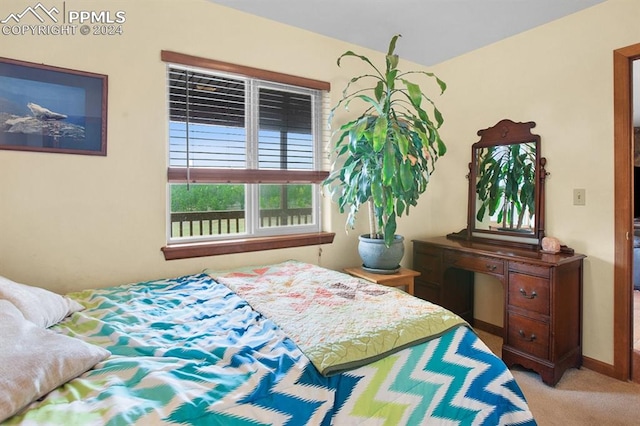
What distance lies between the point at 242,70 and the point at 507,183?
2208 millimetres

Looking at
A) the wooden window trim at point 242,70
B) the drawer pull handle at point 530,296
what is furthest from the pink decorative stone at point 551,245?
the wooden window trim at point 242,70

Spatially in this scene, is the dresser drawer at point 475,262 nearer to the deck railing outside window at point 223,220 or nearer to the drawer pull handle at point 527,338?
the drawer pull handle at point 527,338

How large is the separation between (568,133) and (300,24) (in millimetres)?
2062

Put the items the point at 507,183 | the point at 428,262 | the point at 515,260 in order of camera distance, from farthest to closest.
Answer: the point at 428,262
the point at 507,183
the point at 515,260

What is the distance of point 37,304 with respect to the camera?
4.34ft

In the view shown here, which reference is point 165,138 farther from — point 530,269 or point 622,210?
point 622,210

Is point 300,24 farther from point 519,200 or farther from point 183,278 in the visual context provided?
point 519,200

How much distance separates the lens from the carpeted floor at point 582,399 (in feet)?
5.98

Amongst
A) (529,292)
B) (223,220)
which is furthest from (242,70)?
(529,292)

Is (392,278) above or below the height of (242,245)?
below

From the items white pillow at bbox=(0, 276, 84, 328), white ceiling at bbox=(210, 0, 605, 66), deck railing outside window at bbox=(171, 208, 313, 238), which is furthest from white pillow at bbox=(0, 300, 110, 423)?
white ceiling at bbox=(210, 0, 605, 66)

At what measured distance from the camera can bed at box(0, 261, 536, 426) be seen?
2.91 ft

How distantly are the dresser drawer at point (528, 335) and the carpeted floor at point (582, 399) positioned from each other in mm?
189

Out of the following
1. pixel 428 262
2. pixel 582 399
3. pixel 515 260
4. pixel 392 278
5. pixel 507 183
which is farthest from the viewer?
pixel 428 262
